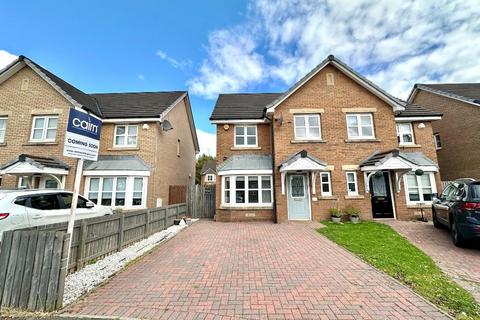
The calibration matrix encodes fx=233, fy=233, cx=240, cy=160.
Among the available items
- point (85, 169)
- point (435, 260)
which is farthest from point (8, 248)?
point (85, 169)

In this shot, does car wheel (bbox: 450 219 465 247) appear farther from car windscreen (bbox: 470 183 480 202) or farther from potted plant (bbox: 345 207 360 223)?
potted plant (bbox: 345 207 360 223)

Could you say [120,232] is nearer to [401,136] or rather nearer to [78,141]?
[78,141]

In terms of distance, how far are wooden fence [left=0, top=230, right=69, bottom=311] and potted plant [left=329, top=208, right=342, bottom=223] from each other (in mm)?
11609

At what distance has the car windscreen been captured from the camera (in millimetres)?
6730

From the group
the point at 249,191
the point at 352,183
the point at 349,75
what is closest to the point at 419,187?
the point at 352,183

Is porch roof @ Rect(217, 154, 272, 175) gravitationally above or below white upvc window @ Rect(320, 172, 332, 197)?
above

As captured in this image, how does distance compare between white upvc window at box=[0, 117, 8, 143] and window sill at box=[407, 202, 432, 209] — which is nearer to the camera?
window sill at box=[407, 202, 432, 209]

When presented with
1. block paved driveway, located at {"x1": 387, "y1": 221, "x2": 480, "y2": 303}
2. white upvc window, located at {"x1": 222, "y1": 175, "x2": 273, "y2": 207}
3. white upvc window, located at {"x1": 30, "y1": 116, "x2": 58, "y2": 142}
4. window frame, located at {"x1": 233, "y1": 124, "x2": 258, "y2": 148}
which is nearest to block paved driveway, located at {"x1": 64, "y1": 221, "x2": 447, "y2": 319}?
block paved driveway, located at {"x1": 387, "y1": 221, "x2": 480, "y2": 303}

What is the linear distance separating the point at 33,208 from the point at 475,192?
1263cm

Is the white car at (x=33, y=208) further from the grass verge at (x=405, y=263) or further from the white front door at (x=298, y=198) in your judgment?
the white front door at (x=298, y=198)

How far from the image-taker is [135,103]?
1683 centimetres

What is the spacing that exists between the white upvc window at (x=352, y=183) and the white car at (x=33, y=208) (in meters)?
12.3

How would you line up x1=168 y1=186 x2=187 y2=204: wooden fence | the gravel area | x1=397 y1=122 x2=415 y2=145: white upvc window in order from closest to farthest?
the gravel area, x1=397 y1=122 x2=415 y2=145: white upvc window, x1=168 y1=186 x2=187 y2=204: wooden fence

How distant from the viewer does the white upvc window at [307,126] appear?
45.2ft
